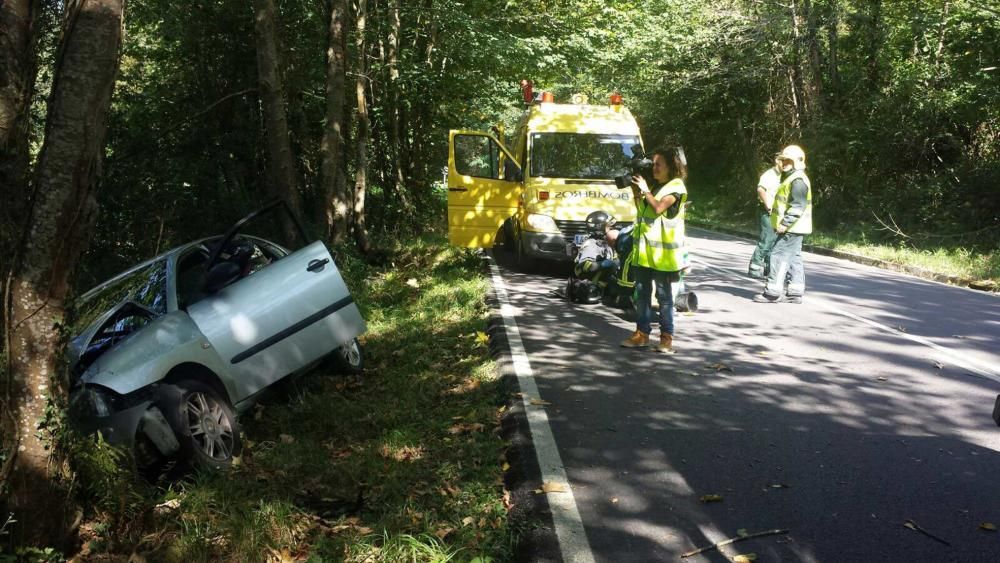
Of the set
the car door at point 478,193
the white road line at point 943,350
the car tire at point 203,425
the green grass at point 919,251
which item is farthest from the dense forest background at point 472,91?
the white road line at point 943,350

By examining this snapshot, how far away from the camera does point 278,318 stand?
5797 mm

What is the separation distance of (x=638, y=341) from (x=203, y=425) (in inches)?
164

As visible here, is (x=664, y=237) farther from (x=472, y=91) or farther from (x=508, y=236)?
(x=472, y=91)

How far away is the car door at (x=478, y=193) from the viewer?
13.2 metres

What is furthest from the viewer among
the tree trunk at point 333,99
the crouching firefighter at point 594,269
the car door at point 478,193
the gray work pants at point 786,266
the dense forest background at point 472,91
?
the car door at point 478,193

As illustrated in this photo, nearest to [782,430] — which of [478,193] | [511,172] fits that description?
[511,172]

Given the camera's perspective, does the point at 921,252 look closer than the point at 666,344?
No

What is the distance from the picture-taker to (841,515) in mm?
4027

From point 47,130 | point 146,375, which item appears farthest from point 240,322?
point 47,130

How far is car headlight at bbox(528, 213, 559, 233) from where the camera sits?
39.7 ft

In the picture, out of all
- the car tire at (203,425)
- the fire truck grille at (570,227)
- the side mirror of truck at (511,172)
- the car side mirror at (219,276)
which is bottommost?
the car tire at (203,425)

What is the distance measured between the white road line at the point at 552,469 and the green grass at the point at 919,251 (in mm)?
9574

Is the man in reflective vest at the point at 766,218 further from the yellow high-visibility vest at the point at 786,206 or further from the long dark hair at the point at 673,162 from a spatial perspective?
the long dark hair at the point at 673,162

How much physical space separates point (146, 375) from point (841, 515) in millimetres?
3780
